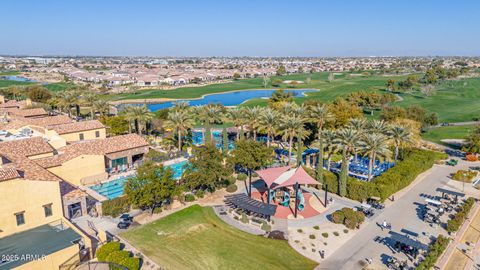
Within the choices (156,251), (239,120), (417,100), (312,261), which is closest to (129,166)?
(239,120)

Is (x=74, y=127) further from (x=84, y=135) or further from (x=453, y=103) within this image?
(x=453, y=103)

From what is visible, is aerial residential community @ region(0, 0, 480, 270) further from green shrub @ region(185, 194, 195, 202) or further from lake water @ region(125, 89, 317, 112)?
lake water @ region(125, 89, 317, 112)

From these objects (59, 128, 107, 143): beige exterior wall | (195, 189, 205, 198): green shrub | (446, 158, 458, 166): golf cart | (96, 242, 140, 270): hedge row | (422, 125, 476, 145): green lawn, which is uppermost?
(59, 128, 107, 143): beige exterior wall

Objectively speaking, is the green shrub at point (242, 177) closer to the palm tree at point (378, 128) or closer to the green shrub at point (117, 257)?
the palm tree at point (378, 128)

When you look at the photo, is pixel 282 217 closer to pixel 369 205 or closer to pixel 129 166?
pixel 369 205

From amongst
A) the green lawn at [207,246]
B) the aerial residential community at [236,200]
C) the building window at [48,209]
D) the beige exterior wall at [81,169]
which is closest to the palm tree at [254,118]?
the aerial residential community at [236,200]

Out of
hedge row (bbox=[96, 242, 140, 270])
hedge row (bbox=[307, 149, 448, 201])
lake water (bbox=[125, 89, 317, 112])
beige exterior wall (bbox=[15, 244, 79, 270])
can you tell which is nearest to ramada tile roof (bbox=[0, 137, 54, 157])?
beige exterior wall (bbox=[15, 244, 79, 270])

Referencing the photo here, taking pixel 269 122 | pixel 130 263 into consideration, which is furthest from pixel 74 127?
pixel 130 263
